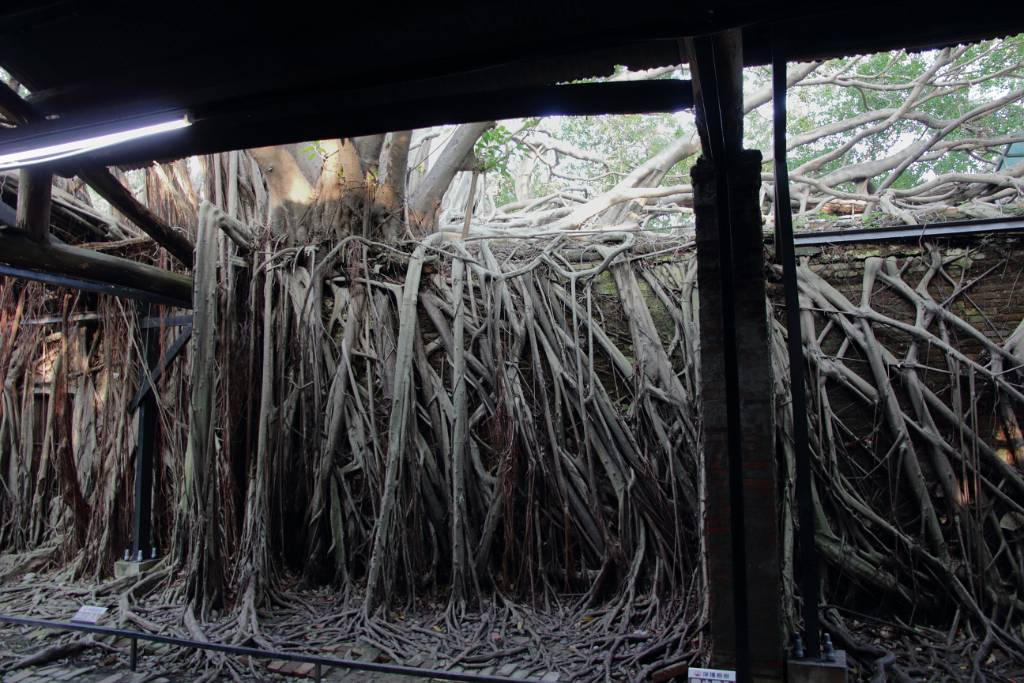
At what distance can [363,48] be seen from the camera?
1947 millimetres

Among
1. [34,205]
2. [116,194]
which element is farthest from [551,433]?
[34,205]

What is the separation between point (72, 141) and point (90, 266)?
1.74 meters

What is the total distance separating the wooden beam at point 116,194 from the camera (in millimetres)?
2396

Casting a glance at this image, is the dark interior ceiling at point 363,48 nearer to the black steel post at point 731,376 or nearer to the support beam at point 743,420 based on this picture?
the black steel post at point 731,376

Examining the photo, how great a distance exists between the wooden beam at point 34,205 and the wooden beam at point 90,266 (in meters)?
0.04

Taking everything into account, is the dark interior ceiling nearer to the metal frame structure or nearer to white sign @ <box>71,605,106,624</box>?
the metal frame structure

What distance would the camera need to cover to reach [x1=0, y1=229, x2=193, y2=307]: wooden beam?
3.41 meters

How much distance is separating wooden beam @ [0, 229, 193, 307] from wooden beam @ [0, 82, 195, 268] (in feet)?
0.60

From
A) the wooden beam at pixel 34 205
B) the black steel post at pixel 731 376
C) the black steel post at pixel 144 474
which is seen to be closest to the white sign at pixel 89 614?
the black steel post at pixel 144 474

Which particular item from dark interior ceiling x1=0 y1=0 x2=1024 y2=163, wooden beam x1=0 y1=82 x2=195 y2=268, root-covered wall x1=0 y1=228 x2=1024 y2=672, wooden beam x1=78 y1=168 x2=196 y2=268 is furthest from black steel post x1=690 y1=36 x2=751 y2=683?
wooden beam x1=78 y1=168 x2=196 y2=268

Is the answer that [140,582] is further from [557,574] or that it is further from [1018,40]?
[1018,40]

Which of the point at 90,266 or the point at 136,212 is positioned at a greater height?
the point at 136,212

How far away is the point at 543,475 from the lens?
13.3 feet

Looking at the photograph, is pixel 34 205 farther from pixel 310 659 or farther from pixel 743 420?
pixel 743 420
